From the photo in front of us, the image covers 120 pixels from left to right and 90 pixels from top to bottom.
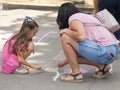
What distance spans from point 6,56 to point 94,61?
1.20 metres

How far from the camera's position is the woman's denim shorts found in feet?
17.3

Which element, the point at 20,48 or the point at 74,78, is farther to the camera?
the point at 20,48

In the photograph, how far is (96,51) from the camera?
528cm

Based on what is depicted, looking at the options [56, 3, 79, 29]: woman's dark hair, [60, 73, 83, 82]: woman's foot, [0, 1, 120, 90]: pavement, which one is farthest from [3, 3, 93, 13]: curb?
[60, 73, 83, 82]: woman's foot

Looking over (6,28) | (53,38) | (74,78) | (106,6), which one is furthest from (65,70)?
(6,28)

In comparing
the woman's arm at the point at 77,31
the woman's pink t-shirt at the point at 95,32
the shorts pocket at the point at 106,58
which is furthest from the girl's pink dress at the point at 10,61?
the shorts pocket at the point at 106,58

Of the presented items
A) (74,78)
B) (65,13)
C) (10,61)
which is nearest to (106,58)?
(74,78)

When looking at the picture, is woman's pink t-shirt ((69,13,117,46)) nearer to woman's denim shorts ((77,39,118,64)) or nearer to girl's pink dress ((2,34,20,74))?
woman's denim shorts ((77,39,118,64))

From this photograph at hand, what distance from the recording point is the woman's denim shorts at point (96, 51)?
5.28m

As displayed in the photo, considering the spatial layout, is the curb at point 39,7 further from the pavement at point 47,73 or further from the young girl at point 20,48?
the young girl at point 20,48

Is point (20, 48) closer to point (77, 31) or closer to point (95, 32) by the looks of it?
point (77, 31)

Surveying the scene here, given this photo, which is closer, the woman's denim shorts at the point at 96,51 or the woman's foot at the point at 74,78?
the woman's denim shorts at the point at 96,51

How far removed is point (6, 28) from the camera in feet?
28.5

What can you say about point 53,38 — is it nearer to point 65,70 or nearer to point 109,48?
point 65,70
